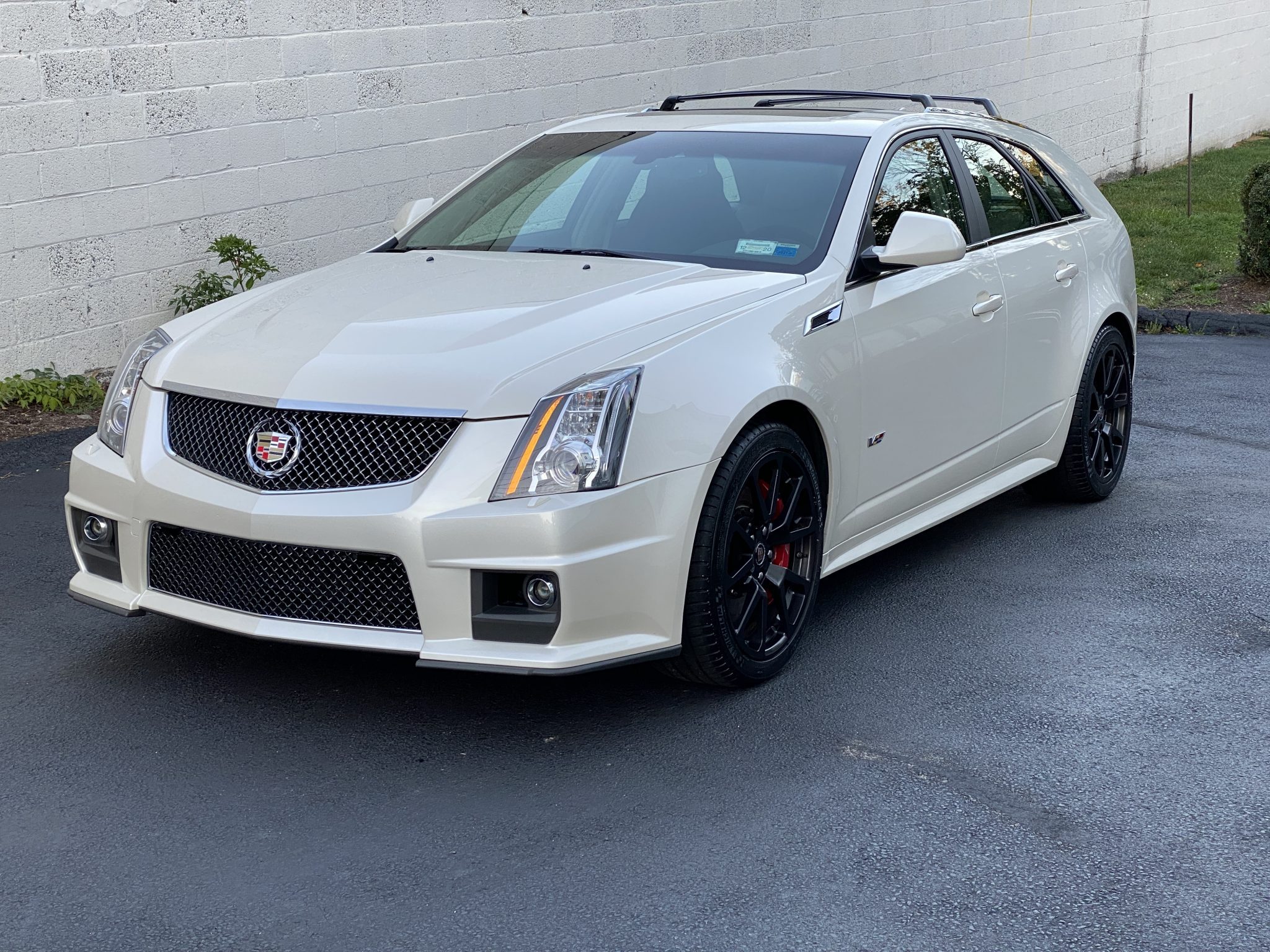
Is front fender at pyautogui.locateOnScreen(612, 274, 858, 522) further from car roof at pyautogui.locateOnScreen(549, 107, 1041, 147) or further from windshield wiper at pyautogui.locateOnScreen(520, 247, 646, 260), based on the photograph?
car roof at pyautogui.locateOnScreen(549, 107, 1041, 147)

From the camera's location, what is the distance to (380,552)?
3.74 m

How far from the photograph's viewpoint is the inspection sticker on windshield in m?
4.75

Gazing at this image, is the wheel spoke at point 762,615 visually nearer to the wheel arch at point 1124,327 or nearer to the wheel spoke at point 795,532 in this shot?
the wheel spoke at point 795,532

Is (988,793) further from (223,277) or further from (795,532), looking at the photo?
(223,277)

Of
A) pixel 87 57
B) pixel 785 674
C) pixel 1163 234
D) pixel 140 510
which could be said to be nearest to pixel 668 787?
pixel 785 674

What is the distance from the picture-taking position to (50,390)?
755 centimetres

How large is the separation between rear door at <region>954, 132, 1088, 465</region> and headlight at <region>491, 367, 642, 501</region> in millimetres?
2180

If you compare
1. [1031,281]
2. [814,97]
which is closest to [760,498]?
[1031,281]

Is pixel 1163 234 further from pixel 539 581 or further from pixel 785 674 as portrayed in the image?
Answer: pixel 539 581

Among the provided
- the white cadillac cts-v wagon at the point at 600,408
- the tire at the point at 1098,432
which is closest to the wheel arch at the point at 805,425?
the white cadillac cts-v wagon at the point at 600,408

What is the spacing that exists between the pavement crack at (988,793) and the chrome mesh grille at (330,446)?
4.44 feet

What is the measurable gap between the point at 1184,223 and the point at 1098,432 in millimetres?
9981

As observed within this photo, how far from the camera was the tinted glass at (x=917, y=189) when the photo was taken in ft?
16.6

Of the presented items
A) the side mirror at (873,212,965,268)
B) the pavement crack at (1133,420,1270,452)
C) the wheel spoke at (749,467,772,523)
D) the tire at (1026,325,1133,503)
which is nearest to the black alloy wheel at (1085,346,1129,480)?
the tire at (1026,325,1133,503)
